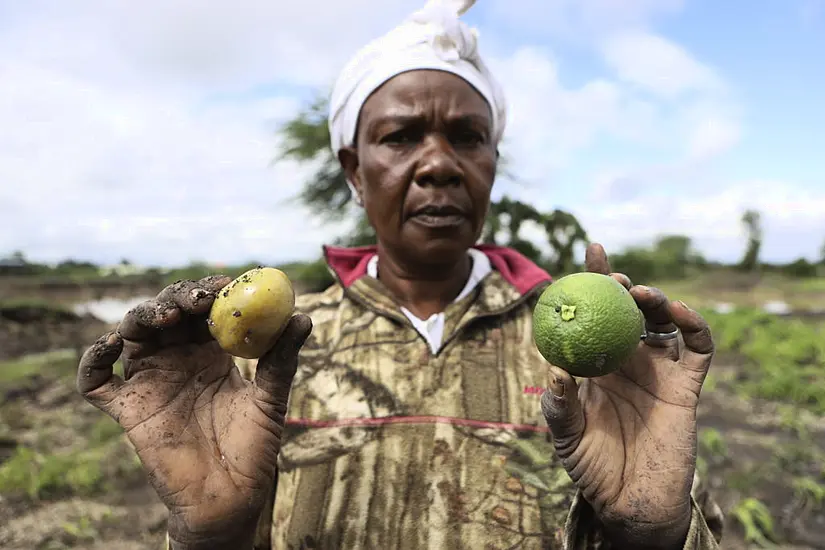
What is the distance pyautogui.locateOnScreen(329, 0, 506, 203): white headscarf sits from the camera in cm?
240

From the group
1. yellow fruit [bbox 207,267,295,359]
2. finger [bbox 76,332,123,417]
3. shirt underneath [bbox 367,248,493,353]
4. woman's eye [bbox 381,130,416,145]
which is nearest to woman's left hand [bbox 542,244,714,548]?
shirt underneath [bbox 367,248,493,353]

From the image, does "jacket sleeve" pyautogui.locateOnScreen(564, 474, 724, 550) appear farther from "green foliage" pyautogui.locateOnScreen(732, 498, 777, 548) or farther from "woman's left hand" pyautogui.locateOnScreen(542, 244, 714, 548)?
"green foliage" pyautogui.locateOnScreen(732, 498, 777, 548)

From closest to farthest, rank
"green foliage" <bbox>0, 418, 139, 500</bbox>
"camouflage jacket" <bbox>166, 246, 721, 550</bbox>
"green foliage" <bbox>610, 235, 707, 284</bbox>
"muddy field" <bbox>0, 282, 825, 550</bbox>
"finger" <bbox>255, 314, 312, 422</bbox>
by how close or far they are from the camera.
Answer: "finger" <bbox>255, 314, 312, 422</bbox>
"camouflage jacket" <bbox>166, 246, 721, 550</bbox>
"muddy field" <bbox>0, 282, 825, 550</bbox>
"green foliage" <bbox>0, 418, 139, 500</bbox>
"green foliage" <bbox>610, 235, 707, 284</bbox>

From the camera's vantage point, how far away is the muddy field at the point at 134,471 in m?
5.02

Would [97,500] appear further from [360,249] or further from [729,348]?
[729,348]

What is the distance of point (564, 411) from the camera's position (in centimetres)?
160

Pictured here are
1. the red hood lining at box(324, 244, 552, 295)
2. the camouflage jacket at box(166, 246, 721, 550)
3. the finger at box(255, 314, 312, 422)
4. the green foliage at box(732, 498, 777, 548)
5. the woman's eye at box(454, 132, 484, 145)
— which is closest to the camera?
the finger at box(255, 314, 312, 422)

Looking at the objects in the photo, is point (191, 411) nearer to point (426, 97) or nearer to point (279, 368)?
point (279, 368)

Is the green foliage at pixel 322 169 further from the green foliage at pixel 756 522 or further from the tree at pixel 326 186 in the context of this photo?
the green foliage at pixel 756 522

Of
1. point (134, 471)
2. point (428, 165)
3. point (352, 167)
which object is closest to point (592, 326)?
point (428, 165)

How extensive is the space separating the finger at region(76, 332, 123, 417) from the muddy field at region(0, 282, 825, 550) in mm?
3989

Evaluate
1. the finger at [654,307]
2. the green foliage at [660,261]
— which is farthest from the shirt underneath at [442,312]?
the green foliage at [660,261]

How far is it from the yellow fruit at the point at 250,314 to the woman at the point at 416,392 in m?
0.04

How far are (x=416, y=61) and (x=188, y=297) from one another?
1.38 meters
